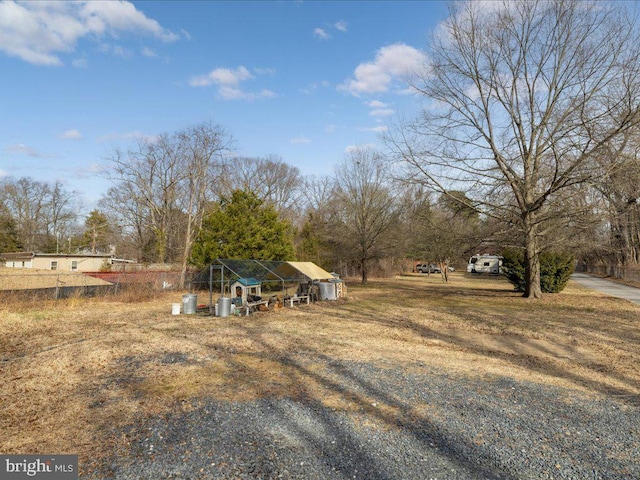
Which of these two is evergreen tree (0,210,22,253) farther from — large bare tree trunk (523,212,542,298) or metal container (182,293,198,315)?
large bare tree trunk (523,212,542,298)

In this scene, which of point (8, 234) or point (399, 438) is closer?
point (399, 438)

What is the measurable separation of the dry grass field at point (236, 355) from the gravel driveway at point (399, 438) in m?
0.43

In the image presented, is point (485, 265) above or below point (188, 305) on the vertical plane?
above

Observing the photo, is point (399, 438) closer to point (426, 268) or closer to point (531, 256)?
point (531, 256)

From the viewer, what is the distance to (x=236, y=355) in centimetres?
786

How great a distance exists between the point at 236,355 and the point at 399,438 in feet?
15.0

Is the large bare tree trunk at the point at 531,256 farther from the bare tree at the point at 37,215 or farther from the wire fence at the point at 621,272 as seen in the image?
the bare tree at the point at 37,215

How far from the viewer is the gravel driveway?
3.52 m

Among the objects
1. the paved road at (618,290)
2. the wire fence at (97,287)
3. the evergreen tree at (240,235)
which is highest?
the evergreen tree at (240,235)

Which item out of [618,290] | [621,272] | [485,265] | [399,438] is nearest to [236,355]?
[399,438]

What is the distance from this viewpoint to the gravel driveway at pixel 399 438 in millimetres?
3521

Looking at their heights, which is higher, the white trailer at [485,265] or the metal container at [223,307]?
the white trailer at [485,265]

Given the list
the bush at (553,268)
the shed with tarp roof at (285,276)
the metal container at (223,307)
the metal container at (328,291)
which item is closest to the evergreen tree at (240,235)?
the shed with tarp roof at (285,276)

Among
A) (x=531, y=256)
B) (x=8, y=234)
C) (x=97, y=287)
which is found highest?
(x=8, y=234)
